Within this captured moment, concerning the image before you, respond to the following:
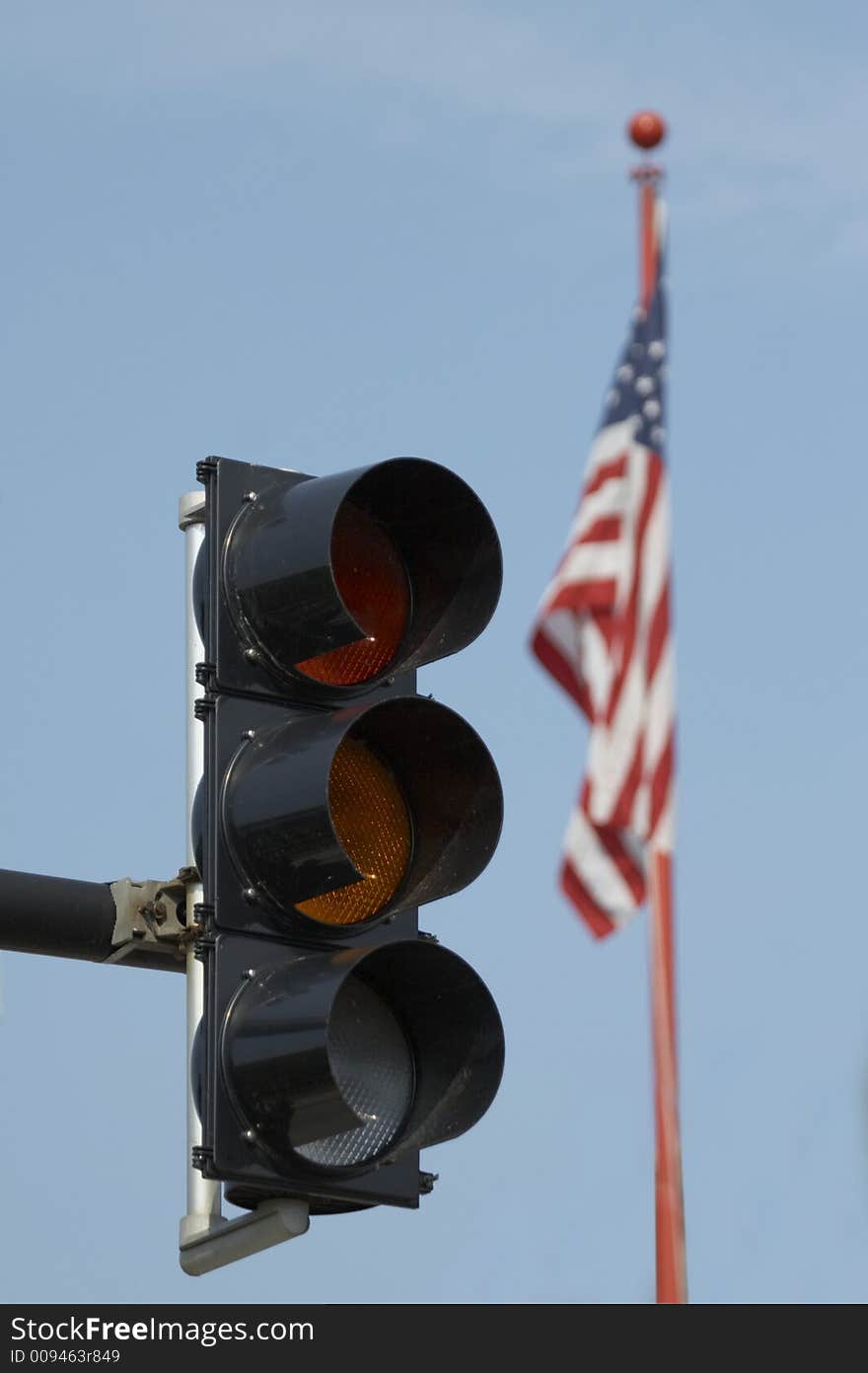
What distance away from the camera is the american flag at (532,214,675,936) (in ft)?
12.9

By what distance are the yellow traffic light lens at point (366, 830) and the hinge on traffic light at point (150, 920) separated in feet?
1.25

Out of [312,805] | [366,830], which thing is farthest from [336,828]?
[312,805]

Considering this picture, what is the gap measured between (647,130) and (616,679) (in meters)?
1.49

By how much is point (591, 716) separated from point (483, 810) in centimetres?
58

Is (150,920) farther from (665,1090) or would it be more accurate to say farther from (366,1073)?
(665,1090)


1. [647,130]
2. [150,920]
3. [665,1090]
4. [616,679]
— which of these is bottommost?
[665,1090]

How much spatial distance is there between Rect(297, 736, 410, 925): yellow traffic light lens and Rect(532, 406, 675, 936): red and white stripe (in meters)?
0.50

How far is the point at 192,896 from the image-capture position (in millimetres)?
3568

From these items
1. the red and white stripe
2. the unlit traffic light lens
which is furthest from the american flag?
the unlit traffic light lens

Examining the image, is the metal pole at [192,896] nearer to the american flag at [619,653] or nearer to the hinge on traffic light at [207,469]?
the hinge on traffic light at [207,469]

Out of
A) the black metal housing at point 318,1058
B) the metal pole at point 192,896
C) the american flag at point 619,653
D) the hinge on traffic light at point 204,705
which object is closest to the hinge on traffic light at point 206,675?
the hinge on traffic light at point 204,705

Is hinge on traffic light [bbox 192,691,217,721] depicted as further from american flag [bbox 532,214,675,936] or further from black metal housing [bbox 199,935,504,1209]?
american flag [bbox 532,214,675,936]

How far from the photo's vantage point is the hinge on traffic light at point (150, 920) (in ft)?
11.8
